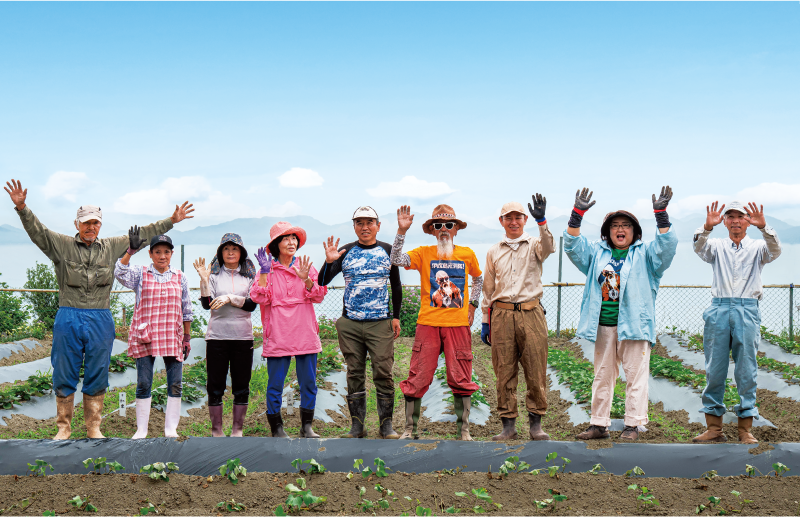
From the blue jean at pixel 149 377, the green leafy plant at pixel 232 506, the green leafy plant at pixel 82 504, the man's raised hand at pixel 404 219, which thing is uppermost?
the man's raised hand at pixel 404 219

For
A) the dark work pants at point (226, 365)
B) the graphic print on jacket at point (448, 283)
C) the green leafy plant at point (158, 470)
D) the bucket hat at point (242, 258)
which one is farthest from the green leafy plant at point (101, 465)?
the graphic print on jacket at point (448, 283)

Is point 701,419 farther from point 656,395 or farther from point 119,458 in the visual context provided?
point 119,458

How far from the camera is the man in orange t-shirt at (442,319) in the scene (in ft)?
16.0

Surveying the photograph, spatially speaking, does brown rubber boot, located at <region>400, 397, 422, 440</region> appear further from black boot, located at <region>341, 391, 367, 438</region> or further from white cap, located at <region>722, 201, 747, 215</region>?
white cap, located at <region>722, 201, 747, 215</region>

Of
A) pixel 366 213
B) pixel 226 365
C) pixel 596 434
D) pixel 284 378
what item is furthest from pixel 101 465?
pixel 596 434

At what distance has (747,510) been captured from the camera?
419cm

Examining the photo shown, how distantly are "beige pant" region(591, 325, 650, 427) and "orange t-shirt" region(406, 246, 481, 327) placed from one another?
1.20m

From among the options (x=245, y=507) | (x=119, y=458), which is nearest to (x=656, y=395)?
(x=245, y=507)

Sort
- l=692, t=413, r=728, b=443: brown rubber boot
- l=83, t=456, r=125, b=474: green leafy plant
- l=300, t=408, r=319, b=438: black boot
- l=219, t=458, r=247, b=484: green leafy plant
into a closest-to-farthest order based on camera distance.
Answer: l=219, t=458, r=247, b=484: green leafy plant < l=83, t=456, r=125, b=474: green leafy plant < l=300, t=408, r=319, b=438: black boot < l=692, t=413, r=728, b=443: brown rubber boot

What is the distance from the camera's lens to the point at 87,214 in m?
5.16

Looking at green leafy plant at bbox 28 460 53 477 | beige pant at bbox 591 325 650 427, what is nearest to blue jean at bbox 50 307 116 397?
green leafy plant at bbox 28 460 53 477

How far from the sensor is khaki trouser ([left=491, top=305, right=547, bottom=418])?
4.79m

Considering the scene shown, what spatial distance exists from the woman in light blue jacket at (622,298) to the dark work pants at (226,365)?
2.95 meters

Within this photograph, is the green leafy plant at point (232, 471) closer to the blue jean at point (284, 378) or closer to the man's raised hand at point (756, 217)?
the blue jean at point (284, 378)
